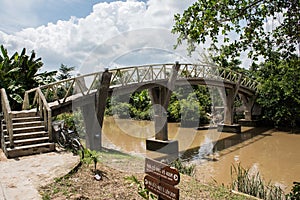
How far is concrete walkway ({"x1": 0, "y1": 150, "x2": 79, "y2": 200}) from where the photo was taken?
415 centimetres

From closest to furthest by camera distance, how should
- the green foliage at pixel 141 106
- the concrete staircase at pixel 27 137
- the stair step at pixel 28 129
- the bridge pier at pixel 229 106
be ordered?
the concrete staircase at pixel 27 137 < the stair step at pixel 28 129 < the bridge pier at pixel 229 106 < the green foliage at pixel 141 106

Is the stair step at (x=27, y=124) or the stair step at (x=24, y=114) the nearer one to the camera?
the stair step at (x=27, y=124)

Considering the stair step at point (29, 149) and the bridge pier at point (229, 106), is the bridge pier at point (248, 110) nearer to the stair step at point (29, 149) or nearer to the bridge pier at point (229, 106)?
the bridge pier at point (229, 106)

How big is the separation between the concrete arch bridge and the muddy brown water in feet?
7.68

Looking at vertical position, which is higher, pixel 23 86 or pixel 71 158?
pixel 23 86

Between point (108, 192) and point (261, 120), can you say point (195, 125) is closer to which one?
point (261, 120)

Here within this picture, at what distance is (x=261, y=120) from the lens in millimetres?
21656

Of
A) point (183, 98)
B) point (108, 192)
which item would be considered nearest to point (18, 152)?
point (108, 192)

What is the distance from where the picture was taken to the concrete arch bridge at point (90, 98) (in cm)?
669

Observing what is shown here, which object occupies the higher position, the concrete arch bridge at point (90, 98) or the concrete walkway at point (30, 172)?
the concrete arch bridge at point (90, 98)

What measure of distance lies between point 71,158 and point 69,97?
11.8 ft

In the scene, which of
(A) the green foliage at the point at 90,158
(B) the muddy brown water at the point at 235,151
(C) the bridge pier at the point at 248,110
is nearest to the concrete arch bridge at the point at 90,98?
(A) the green foliage at the point at 90,158

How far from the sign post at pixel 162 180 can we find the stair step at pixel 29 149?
12.5ft

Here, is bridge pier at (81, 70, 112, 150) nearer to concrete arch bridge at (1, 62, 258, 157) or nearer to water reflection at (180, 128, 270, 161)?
concrete arch bridge at (1, 62, 258, 157)
